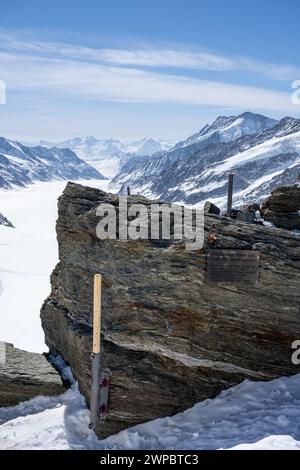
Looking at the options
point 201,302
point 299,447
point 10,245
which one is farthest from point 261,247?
point 10,245

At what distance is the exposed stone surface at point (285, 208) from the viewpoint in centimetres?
1752

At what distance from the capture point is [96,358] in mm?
12891

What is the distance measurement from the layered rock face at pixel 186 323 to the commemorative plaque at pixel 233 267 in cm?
19

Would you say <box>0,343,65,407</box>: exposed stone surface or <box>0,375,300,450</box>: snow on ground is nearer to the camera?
<box>0,375,300,450</box>: snow on ground

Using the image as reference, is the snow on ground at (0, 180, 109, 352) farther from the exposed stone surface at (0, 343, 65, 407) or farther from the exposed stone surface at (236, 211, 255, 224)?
the exposed stone surface at (236, 211, 255, 224)

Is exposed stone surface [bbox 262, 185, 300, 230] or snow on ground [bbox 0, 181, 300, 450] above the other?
exposed stone surface [bbox 262, 185, 300, 230]

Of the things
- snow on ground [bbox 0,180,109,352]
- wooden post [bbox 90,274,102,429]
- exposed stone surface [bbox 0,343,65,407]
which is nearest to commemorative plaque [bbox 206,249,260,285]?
wooden post [bbox 90,274,102,429]

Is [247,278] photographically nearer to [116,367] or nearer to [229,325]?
[229,325]

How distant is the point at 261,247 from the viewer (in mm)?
13773

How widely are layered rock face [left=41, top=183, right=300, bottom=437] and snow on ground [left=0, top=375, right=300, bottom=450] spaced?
381mm

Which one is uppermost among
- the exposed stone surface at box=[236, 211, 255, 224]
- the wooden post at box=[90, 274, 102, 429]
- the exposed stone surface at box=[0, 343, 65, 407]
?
the exposed stone surface at box=[236, 211, 255, 224]

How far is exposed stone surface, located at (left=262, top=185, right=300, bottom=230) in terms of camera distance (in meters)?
17.5

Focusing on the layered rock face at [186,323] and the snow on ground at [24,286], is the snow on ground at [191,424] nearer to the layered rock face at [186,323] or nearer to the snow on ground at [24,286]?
the layered rock face at [186,323]

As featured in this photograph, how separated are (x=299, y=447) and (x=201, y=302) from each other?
4720mm
